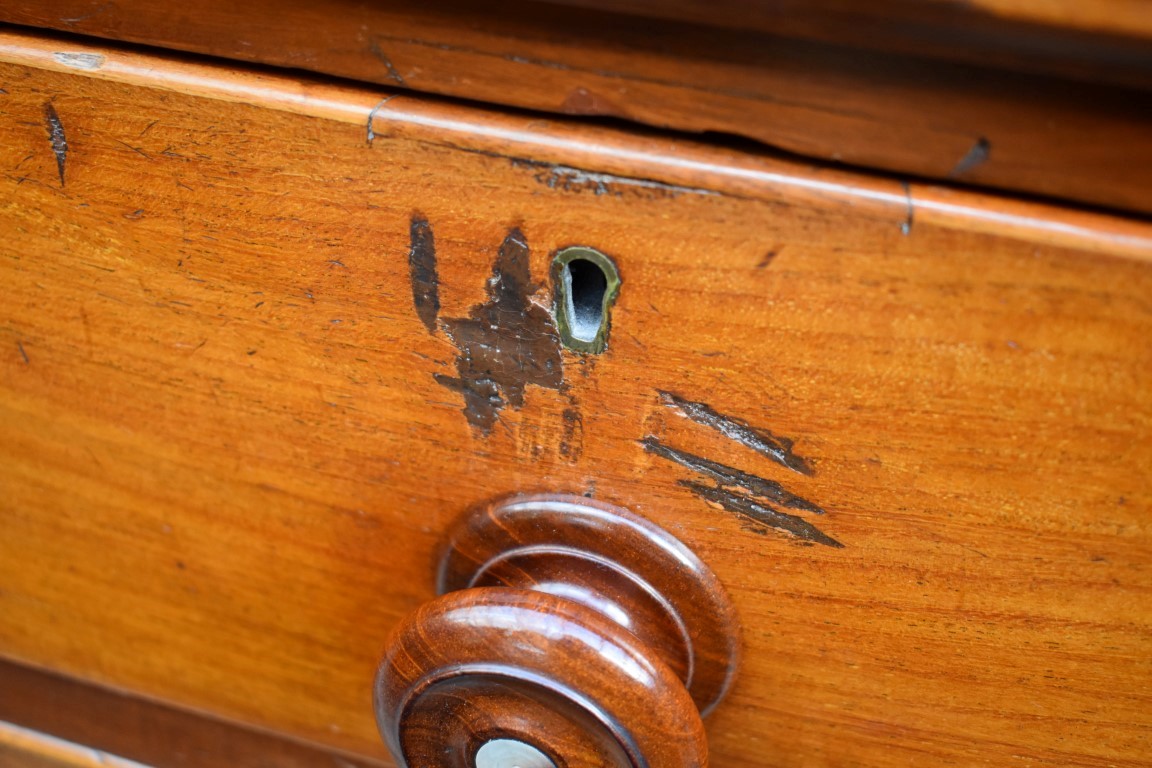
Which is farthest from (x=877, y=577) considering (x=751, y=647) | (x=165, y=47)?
(x=165, y=47)

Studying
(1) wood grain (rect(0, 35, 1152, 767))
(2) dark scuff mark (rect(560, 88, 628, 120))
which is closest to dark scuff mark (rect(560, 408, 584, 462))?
(1) wood grain (rect(0, 35, 1152, 767))

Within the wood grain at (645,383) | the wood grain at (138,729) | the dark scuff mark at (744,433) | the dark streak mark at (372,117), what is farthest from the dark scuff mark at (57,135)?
the wood grain at (138,729)

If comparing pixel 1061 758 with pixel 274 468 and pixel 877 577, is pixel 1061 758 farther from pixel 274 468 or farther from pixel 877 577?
pixel 274 468

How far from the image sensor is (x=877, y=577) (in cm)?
36

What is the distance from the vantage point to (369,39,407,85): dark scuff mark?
30 centimetres

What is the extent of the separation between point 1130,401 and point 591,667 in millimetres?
210

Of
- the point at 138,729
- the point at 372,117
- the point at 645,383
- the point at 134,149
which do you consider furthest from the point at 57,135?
the point at 138,729

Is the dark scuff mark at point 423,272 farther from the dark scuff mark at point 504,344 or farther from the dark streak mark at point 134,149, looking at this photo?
the dark streak mark at point 134,149

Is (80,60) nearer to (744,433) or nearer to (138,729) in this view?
(744,433)

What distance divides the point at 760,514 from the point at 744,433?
0.14 ft

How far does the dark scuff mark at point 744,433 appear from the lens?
0.33m

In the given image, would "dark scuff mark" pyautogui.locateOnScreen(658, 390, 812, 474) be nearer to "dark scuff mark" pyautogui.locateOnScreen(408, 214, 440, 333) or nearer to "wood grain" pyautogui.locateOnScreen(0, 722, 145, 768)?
"dark scuff mark" pyautogui.locateOnScreen(408, 214, 440, 333)

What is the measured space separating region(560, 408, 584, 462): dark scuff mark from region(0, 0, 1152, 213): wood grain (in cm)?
12

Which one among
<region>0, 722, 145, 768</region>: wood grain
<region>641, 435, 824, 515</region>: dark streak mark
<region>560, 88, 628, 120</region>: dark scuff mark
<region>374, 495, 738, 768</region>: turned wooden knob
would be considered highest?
<region>560, 88, 628, 120</region>: dark scuff mark
